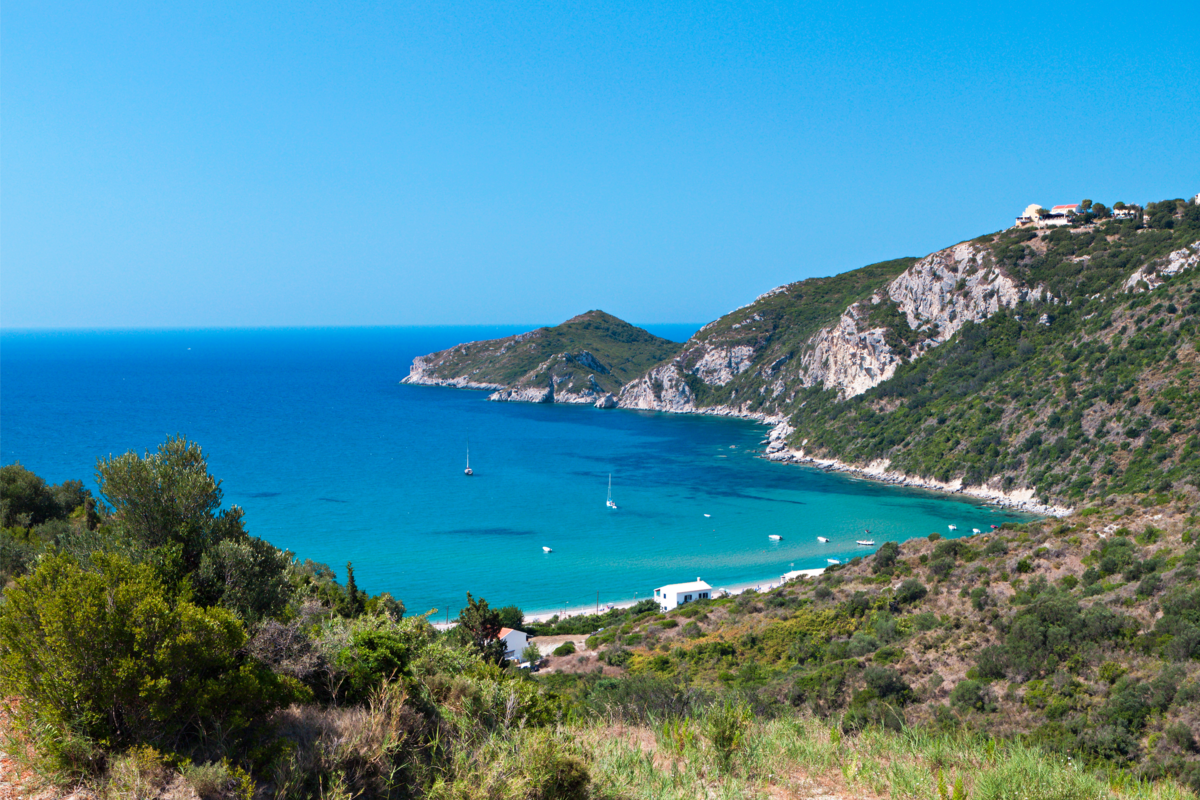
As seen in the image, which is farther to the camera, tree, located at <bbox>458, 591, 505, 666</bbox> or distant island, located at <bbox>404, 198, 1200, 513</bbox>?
distant island, located at <bbox>404, 198, 1200, 513</bbox>

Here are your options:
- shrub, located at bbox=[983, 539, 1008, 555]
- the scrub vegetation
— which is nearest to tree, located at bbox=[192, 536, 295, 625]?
the scrub vegetation

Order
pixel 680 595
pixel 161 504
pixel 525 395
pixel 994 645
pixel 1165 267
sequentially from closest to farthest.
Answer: pixel 161 504 < pixel 994 645 < pixel 680 595 < pixel 1165 267 < pixel 525 395

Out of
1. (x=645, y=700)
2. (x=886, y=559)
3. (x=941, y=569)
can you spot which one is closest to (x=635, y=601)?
(x=886, y=559)

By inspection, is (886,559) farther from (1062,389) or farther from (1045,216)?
(1045,216)

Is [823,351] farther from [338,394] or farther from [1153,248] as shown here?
[338,394]

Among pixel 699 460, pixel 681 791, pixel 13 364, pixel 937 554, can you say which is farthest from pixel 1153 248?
pixel 13 364

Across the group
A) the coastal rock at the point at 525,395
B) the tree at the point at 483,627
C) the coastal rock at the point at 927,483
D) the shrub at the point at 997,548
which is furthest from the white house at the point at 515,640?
the coastal rock at the point at 525,395

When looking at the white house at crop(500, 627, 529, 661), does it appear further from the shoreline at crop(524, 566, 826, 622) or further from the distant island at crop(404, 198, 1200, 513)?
the distant island at crop(404, 198, 1200, 513)
